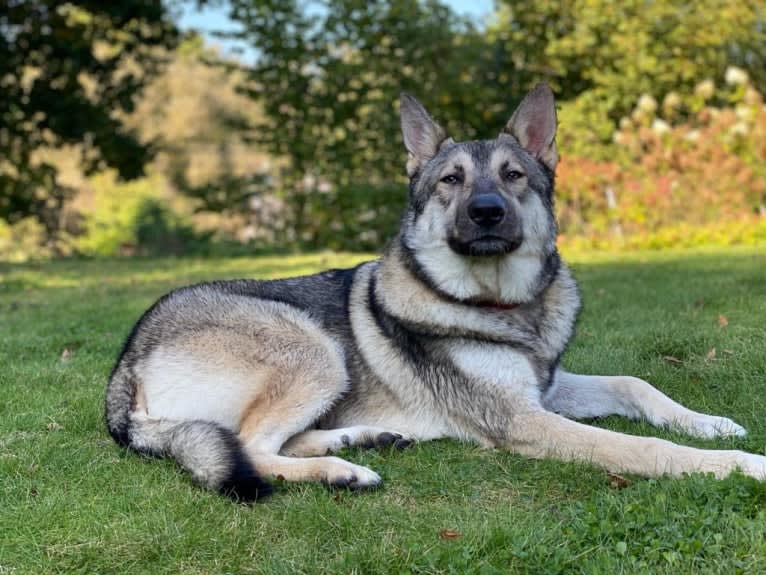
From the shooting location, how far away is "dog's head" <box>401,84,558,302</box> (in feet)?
12.9

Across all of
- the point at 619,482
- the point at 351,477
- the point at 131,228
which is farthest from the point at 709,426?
the point at 131,228

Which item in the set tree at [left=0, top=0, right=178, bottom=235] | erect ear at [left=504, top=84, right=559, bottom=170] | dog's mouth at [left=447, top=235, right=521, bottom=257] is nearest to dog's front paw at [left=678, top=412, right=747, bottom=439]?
dog's mouth at [left=447, top=235, right=521, bottom=257]

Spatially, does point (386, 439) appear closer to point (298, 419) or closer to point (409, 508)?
point (298, 419)

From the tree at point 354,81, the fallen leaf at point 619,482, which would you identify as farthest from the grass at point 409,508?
the tree at point 354,81

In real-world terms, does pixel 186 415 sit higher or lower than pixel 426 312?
lower

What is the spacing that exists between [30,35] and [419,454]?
15.5 metres

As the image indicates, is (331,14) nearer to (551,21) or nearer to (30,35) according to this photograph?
(551,21)

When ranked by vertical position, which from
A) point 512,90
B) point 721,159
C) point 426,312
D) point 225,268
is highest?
point 512,90

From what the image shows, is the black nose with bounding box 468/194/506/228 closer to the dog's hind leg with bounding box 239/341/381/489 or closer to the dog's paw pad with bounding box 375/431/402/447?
the dog's hind leg with bounding box 239/341/381/489

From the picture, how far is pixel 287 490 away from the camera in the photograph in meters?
3.45

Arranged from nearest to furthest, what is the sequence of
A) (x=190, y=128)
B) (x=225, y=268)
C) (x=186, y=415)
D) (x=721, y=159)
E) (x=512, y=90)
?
(x=186, y=415), (x=225, y=268), (x=721, y=159), (x=512, y=90), (x=190, y=128)

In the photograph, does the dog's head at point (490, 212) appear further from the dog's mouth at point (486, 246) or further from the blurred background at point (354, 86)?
the blurred background at point (354, 86)

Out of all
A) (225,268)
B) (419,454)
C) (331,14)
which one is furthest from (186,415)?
(331,14)

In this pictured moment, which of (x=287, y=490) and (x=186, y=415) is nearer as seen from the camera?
(x=287, y=490)
